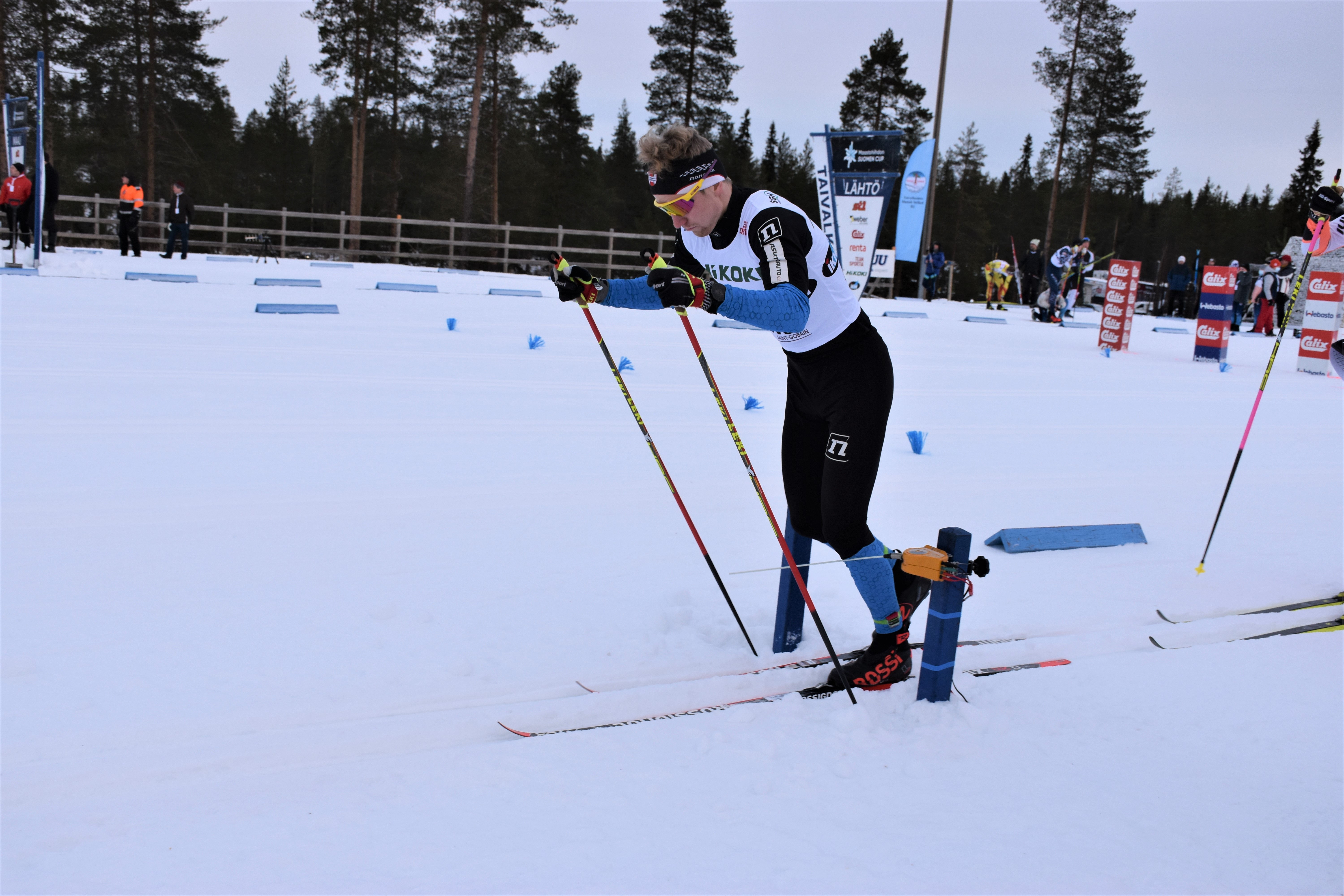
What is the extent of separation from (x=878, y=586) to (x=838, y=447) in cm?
51

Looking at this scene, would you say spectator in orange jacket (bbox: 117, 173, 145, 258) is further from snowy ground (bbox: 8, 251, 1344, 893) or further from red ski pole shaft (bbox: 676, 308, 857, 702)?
red ski pole shaft (bbox: 676, 308, 857, 702)

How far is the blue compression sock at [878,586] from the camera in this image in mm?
2914

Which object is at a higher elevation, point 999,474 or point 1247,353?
point 1247,353

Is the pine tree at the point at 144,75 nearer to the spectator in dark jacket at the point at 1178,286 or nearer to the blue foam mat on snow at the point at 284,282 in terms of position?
the blue foam mat on snow at the point at 284,282

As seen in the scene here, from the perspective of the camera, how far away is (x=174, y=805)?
226cm

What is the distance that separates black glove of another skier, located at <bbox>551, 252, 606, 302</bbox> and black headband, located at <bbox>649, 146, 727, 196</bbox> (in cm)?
38

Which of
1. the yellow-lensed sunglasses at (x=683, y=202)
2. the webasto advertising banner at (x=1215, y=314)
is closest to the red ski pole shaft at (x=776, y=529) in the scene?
the yellow-lensed sunglasses at (x=683, y=202)

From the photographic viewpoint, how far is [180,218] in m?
17.3

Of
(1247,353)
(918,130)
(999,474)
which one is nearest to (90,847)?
(999,474)

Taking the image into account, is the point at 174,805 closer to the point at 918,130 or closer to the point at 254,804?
the point at 254,804

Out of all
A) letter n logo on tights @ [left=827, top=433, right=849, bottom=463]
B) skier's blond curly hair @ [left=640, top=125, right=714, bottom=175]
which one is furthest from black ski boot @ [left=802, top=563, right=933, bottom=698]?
skier's blond curly hair @ [left=640, top=125, right=714, bottom=175]

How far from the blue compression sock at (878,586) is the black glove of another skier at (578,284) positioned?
1178mm

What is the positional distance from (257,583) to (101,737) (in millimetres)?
1147

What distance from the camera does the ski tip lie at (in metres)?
2.69
